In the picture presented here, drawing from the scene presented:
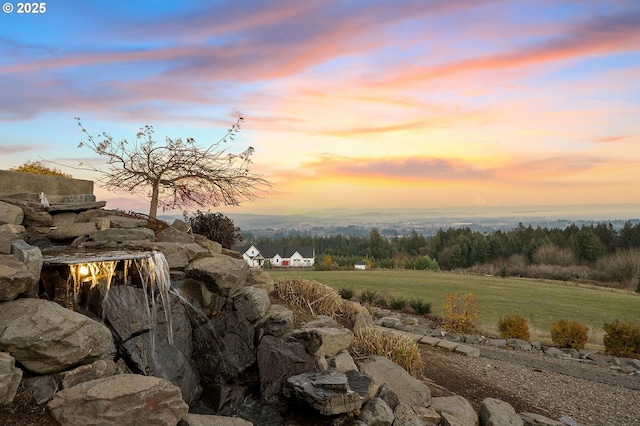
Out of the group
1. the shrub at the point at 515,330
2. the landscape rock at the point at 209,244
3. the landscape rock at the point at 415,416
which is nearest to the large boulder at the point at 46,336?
the landscape rock at the point at 415,416

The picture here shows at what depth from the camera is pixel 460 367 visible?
9.83 m

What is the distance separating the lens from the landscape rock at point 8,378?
186 inches

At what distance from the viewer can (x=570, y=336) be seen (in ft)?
44.7

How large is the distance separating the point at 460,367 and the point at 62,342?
7.65m

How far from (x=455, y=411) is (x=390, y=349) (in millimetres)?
1979

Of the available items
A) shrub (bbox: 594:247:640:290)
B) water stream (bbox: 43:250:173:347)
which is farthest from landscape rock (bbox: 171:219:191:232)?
shrub (bbox: 594:247:640:290)

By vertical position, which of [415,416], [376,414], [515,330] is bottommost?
[515,330]

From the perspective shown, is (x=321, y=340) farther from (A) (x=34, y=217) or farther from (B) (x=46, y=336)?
(A) (x=34, y=217)

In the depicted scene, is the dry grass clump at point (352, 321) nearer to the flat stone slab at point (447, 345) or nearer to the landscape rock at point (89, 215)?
the flat stone slab at point (447, 345)

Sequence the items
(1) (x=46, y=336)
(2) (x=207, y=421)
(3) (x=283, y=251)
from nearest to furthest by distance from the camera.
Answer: (1) (x=46, y=336), (2) (x=207, y=421), (3) (x=283, y=251)

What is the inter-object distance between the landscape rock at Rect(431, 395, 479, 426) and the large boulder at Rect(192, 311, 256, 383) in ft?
9.45

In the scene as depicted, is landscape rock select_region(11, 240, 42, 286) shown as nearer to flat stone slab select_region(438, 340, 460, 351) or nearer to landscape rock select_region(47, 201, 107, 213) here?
landscape rock select_region(47, 201, 107, 213)

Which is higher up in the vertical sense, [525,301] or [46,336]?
[46,336]

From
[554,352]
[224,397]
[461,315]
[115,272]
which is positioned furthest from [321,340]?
[461,315]
